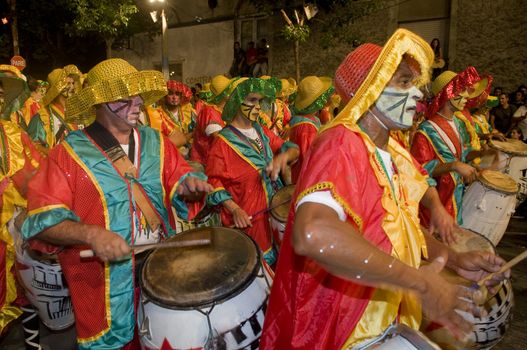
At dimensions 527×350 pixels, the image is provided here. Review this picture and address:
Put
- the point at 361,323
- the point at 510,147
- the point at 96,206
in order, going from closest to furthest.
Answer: the point at 361,323, the point at 96,206, the point at 510,147

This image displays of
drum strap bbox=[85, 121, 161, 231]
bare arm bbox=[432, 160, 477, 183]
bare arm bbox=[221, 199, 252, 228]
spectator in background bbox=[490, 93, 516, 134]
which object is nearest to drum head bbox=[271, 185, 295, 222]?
bare arm bbox=[221, 199, 252, 228]

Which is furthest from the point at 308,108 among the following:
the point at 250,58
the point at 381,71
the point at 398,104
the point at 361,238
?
the point at 250,58

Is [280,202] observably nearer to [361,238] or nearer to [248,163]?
[248,163]

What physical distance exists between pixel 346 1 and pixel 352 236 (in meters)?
17.3

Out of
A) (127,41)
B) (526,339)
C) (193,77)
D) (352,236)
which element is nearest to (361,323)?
(352,236)

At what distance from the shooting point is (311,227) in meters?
1.26

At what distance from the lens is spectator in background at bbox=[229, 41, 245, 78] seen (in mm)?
19908

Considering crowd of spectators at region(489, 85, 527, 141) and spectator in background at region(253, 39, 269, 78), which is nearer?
crowd of spectators at region(489, 85, 527, 141)

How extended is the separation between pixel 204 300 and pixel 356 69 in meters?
1.39

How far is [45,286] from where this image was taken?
3.14 meters

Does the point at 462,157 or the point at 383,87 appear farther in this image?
the point at 462,157

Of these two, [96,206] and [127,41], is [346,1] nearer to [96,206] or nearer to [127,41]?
[127,41]

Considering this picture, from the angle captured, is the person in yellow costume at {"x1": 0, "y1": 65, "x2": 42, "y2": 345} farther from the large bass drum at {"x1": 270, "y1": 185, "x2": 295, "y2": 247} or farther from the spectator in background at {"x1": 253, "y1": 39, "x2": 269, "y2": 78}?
the spectator in background at {"x1": 253, "y1": 39, "x2": 269, "y2": 78}

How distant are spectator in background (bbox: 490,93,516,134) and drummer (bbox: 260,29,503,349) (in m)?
10.2
